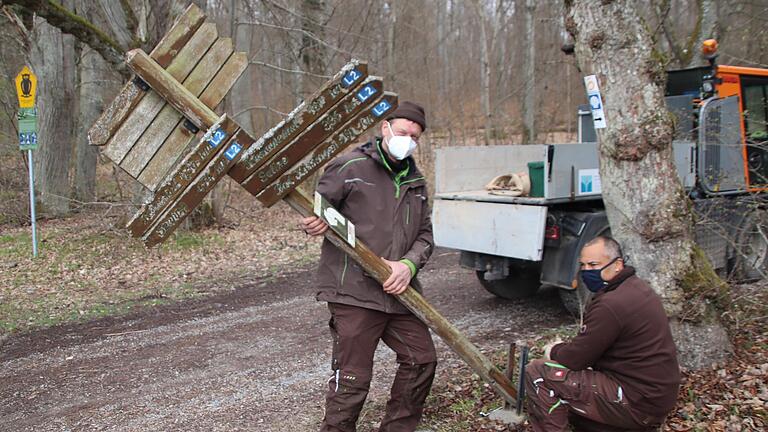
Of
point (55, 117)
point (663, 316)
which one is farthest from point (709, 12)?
point (55, 117)

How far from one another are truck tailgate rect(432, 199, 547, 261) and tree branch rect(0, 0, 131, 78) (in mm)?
5340

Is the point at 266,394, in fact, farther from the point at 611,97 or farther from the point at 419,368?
the point at 611,97

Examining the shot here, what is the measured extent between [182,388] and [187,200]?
2677mm

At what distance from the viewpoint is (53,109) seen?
13.9m

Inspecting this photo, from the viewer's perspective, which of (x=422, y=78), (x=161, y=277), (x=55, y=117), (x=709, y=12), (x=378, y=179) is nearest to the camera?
(x=378, y=179)

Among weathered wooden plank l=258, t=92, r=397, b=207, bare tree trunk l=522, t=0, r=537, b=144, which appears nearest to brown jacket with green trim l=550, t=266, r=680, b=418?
weathered wooden plank l=258, t=92, r=397, b=207

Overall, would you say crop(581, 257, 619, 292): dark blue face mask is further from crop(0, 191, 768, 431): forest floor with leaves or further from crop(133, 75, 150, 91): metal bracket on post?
crop(133, 75, 150, 91): metal bracket on post

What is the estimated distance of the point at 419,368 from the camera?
12.7ft

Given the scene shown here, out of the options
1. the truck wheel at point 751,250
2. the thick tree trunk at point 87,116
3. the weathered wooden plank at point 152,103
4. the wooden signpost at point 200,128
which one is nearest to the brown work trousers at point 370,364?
the wooden signpost at point 200,128

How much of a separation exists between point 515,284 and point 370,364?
14.6ft

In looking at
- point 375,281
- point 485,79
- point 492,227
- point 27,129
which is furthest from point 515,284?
point 485,79

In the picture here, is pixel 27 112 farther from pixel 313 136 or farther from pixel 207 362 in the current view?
pixel 313 136

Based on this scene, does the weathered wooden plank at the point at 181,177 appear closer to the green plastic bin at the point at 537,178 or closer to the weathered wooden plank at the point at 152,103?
the weathered wooden plank at the point at 152,103

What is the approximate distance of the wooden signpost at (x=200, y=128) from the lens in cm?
313
